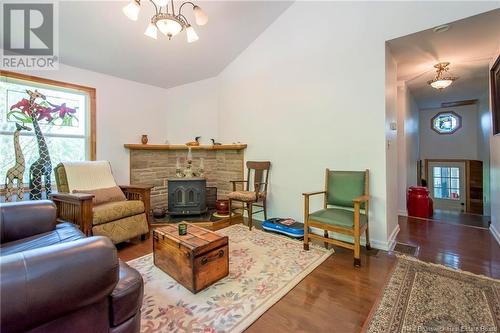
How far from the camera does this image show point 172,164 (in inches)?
168

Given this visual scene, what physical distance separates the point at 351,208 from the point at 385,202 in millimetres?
356

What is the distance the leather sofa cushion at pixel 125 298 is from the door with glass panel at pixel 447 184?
25.4ft

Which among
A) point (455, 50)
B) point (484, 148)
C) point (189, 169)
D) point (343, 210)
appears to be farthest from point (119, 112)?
point (484, 148)

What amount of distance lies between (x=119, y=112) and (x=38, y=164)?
4.39ft

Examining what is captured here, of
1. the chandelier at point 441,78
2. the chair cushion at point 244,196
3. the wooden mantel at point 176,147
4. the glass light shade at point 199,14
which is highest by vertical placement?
the glass light shade at point 199,14

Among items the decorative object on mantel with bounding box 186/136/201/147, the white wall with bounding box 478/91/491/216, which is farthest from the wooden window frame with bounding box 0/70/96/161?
the white wall with bounding box 478/91/491/216

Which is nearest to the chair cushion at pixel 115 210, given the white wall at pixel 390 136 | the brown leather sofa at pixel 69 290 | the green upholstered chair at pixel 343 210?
the brown leather sofa at pixel 69 290

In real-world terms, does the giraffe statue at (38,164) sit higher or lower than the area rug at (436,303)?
higher

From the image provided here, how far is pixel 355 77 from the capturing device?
2.69 metres

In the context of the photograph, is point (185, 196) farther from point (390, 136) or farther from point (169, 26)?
point (390, 136)

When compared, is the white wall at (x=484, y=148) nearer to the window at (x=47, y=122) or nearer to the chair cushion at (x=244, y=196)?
the chair cushion at (x=244, y=196)

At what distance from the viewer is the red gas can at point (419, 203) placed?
12.6 ft

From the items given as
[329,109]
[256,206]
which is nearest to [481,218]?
[329,109]

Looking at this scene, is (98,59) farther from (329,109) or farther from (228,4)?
(329,109)
